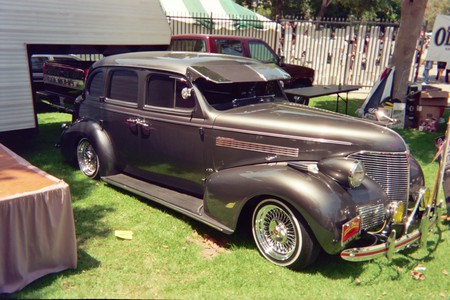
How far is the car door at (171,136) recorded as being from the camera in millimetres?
4660

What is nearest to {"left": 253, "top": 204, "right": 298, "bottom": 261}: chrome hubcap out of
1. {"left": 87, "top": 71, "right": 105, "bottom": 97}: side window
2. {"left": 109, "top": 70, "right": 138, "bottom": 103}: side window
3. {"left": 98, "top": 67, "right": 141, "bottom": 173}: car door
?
{"left": 98, "top": 67, "right": 141, "bottom": 173}: car door

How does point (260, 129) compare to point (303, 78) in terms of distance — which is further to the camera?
point (303, 78)

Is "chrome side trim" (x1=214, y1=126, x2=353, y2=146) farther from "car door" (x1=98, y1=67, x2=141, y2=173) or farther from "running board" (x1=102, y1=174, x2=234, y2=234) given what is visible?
"car door" (x1=98, y1=67, x2=141, y2=173)

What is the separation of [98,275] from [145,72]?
8.35ft

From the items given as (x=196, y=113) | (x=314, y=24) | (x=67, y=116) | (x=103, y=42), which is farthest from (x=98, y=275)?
(x=314, y=24)

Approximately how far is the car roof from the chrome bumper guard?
7.25ft

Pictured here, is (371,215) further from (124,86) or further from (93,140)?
(93,140)

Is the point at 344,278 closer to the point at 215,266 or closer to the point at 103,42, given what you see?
the point at 215,266

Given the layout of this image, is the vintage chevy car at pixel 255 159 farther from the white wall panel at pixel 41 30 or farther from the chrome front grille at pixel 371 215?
the white wall panel at pixel 41 30

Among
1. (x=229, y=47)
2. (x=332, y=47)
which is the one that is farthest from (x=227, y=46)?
(x=332, y=47)

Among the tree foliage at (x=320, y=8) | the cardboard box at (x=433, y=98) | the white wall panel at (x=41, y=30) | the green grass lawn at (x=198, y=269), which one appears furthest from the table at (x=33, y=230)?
the tree foliage at (x=320, y=8)

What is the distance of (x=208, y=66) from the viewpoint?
476cm

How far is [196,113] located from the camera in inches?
181

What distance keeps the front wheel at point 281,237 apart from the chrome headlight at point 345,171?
1.71ft
